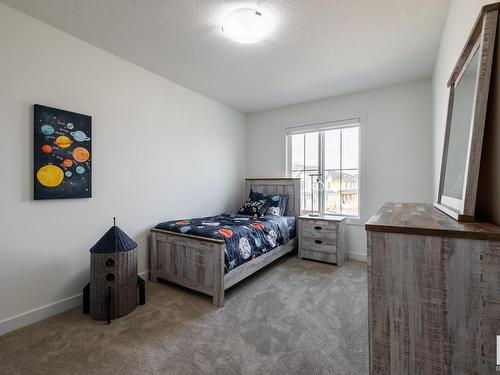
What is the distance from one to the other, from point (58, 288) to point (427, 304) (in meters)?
2.67

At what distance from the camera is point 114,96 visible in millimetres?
2543

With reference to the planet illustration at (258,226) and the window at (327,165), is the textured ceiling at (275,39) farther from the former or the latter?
the planet illustration at (258,226)

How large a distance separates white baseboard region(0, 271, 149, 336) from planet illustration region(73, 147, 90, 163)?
1.25 meters

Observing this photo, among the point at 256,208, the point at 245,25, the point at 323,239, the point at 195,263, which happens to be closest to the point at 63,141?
the point at 195,263

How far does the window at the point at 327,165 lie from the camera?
3701 millimetres

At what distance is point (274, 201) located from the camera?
3.85 m

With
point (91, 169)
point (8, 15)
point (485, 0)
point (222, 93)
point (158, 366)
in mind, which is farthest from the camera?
point (222, 93)

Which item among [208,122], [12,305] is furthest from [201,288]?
[208,122]

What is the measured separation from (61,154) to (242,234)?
1.81 metres

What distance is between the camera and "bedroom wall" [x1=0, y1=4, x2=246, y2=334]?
187cm

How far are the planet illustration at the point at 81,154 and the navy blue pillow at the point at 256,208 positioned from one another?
7.25 feet

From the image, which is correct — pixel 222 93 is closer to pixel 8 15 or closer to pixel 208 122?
pixel 208 122

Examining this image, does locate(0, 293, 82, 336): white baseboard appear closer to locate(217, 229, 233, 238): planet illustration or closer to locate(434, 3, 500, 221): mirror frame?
locate(217, 229, 233, 238): planet illustration

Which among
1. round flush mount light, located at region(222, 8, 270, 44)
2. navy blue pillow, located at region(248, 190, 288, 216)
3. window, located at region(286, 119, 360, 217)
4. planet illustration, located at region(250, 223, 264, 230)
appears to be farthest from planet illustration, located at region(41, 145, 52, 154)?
window, located at region(286, 119, 360, 217)
